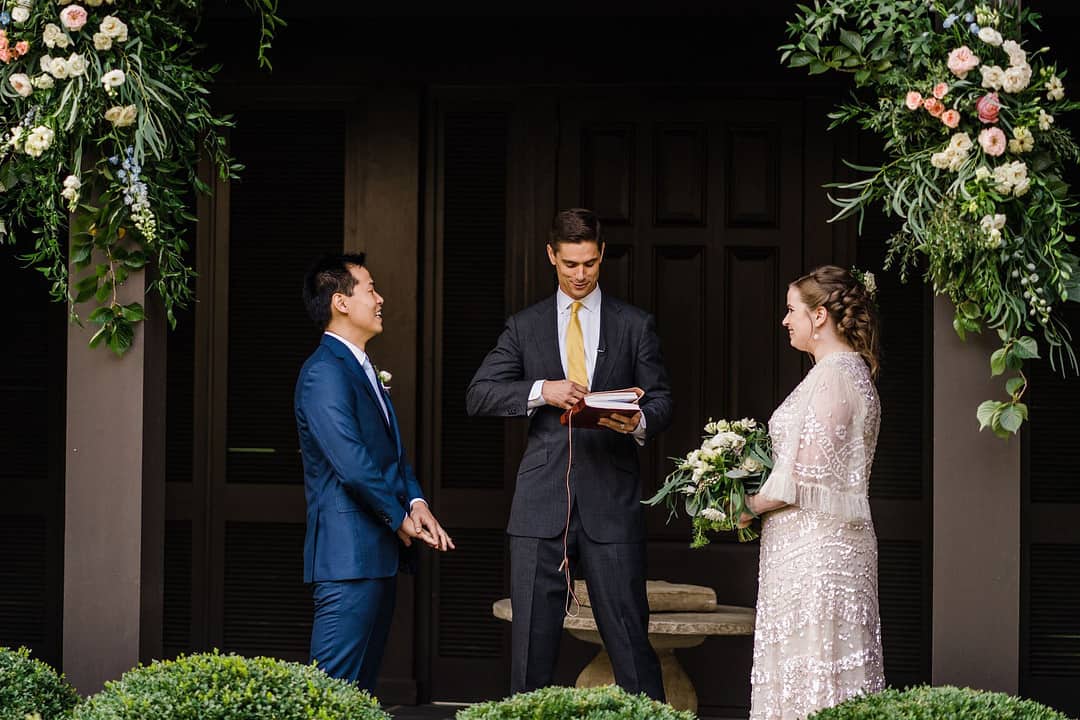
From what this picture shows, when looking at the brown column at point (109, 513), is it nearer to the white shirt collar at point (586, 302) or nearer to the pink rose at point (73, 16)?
the pink rose at point (73, 16)

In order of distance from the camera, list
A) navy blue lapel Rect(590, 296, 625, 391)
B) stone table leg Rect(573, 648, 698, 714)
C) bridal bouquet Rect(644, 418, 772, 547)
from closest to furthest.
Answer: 1. bridal bouquet Rect(644, 418, 772, 547)
2. navy blue lapel Rect(590, 296, 625, 391)
3. stone table leg Rect(573, 648, 698, 714)

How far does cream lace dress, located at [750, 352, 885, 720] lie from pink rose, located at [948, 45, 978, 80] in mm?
927

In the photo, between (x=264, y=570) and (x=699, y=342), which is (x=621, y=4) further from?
(x=264, y=570)

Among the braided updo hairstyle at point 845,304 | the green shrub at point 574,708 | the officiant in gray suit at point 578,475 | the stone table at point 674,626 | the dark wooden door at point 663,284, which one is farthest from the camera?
the dark wooden door at point 663,284

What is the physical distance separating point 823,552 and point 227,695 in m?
1.87

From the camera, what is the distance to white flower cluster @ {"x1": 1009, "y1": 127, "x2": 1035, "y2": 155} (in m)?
4.05

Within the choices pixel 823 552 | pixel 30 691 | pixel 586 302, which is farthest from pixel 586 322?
pixel 30 691

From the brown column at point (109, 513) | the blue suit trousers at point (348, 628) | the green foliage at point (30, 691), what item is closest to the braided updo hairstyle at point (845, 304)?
the blue suit trousers at point (348, 628)

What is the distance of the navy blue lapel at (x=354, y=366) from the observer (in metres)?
4.59

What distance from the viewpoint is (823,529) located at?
4219 mm

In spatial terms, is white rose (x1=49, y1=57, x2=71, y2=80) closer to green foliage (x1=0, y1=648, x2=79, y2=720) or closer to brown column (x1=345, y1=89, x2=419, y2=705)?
green foliage (x1=0, y1=648, x2=79, y2=720)

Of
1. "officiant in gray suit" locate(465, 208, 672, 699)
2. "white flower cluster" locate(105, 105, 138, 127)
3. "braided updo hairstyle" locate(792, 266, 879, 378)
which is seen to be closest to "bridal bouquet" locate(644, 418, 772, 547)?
"officiant in gray suit" locate(465, 208, 672, 699)

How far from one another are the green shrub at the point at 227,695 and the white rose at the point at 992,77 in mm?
2548

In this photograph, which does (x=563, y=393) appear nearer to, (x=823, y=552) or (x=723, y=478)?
(x=723, y=478)
